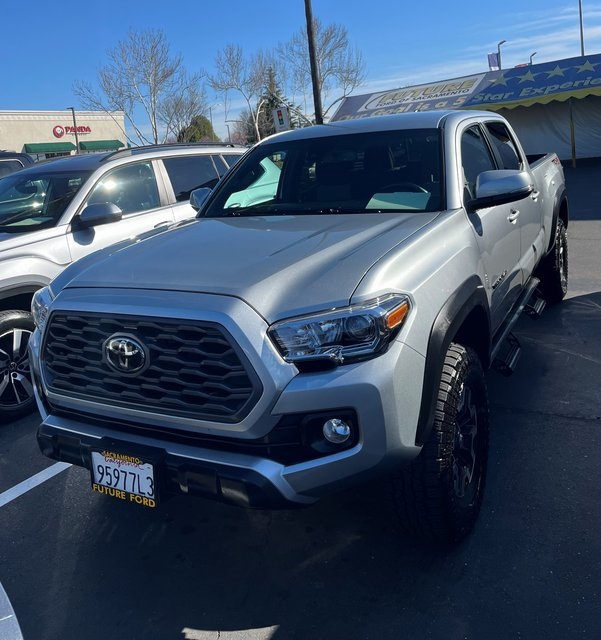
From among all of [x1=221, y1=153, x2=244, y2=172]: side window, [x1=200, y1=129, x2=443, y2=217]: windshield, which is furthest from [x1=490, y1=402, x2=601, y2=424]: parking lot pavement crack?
[x1=221, y1=153, x2=244, y2=172]: side window

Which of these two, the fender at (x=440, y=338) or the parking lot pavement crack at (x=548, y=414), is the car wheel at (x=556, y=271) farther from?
the fender at (x=440, y=338)

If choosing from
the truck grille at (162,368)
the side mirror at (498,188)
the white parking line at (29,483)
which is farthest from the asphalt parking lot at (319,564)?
the side mirror at (498,188)

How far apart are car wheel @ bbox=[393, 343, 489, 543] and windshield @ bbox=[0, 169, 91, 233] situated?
3.61 metres

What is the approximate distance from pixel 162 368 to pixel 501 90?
837 inches

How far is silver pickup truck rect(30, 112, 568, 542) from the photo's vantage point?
226 cm

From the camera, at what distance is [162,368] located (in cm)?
242

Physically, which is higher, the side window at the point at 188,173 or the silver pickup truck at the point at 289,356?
the side window at the point at 188,173

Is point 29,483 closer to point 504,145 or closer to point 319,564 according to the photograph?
point 319,564

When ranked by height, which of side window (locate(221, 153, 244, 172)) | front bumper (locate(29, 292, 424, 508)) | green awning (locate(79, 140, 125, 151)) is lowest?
front bumper (locate(29, 292, 424, 508))

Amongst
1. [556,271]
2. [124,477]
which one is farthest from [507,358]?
[556,271]

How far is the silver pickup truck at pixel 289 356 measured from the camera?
226 centimetres

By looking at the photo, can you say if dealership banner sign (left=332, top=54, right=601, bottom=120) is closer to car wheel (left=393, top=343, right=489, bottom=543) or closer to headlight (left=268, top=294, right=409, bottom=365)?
car wheel (left=393, top=343, right=489, bottom=543)

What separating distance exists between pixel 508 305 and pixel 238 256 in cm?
209

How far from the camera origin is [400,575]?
108 inches
